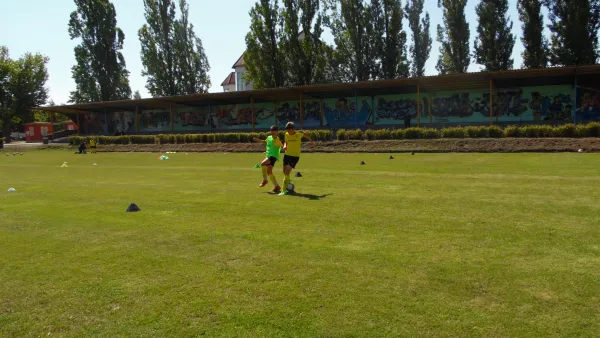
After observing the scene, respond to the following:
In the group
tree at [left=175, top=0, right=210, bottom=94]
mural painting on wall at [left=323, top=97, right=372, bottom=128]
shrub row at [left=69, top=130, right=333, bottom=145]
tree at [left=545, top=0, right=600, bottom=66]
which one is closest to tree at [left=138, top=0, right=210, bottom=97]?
tree at [left=175, top=0, right=210, bottom=94]

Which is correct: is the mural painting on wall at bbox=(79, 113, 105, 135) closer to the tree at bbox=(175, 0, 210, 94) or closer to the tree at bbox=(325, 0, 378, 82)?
the tree at bbox=(175, 0, 210, 94)

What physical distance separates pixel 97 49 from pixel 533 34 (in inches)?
1747

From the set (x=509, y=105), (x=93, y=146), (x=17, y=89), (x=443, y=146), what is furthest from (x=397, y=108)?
(x=17, y=89)

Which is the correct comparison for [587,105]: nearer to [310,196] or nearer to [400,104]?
[400,104]

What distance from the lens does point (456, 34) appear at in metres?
39.8

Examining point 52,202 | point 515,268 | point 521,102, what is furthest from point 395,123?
point 515,268

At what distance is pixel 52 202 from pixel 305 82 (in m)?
34.1

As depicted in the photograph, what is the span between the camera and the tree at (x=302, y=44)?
4088 cm

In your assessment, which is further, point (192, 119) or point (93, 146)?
point (192, 119)

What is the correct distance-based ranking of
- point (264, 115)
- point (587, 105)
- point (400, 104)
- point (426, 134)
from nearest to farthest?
point (426, 134) → point (587, 105) → point (400, 104) → point (264, 115)

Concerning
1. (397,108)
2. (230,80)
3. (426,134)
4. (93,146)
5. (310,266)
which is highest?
(230,80)

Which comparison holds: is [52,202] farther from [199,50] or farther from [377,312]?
[199,50]

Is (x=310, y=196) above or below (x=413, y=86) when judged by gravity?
below

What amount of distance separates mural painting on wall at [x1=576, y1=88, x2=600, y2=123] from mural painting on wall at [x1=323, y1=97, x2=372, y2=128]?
15.1m
